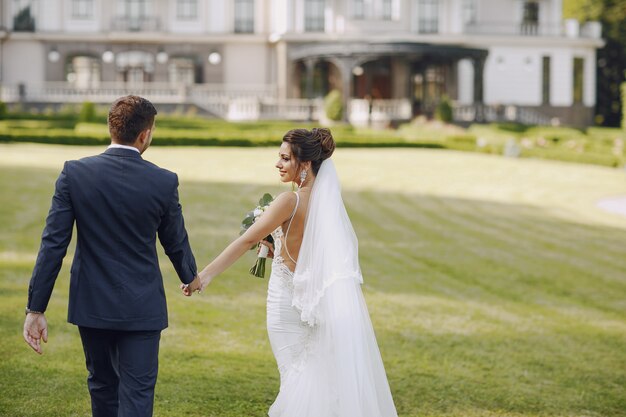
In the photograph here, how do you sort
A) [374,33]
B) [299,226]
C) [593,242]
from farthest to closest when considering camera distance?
[374,33], [593,242], [299,226]

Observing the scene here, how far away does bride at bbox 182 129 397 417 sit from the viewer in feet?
16.7

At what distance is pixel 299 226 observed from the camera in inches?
207

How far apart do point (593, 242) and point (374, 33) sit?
95.8 ft

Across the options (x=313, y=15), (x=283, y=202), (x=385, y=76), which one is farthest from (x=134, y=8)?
(x=283, y=202)

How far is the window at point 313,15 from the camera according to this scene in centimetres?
4250

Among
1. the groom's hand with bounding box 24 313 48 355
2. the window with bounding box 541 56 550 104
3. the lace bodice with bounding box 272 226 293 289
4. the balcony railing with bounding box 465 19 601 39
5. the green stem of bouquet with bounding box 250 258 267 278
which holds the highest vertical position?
the balcony railing with bounding box 465 19 601 39

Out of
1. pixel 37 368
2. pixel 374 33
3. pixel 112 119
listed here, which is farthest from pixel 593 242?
pixel 374 33

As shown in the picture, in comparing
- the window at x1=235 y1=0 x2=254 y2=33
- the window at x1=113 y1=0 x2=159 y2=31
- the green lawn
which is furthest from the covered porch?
the green lawn

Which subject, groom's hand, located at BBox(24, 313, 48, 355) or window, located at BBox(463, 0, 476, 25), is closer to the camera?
groom's hand, located at BBox(24, 313, 48, 355)

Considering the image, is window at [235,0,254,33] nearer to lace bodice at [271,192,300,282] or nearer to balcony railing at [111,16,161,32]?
balcony railing at [111,16,161,32]

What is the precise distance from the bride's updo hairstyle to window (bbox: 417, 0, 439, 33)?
39010mm

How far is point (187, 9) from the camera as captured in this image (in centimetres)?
4397

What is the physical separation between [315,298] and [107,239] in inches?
48.1

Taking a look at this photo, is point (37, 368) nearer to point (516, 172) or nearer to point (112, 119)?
point (112, 119)
